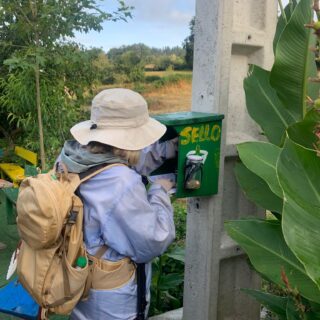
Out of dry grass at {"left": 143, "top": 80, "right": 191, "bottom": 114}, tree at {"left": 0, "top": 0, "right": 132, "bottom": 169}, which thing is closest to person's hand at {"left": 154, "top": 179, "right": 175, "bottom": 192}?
tree at {"left": 0, "top": 0, "right": 132, "bottom": 169}

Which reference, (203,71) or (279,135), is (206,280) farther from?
(203,71)

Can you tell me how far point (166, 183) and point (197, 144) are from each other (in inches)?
9.6

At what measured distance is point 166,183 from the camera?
2596 millimetres

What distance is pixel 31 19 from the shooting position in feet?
17.9

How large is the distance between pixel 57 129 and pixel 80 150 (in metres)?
3.96

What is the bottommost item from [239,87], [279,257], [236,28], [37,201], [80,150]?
[279,257]

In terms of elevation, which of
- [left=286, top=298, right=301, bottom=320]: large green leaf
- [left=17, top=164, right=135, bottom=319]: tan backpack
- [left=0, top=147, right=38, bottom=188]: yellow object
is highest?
[left=17, top=164, right=135, bottom=319]: tan backpack

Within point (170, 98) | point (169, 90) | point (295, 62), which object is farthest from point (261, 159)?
point (169, 90)

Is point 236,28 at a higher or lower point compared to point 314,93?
higher

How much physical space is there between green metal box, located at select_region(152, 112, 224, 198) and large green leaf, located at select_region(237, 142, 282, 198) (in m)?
0.65

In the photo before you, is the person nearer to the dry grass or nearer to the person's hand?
the person's hand

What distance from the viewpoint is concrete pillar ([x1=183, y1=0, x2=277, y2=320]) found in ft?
8.68

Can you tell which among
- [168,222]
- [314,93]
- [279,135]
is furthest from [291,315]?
[314,93]

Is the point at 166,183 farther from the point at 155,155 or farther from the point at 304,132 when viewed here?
the point at 304,132
